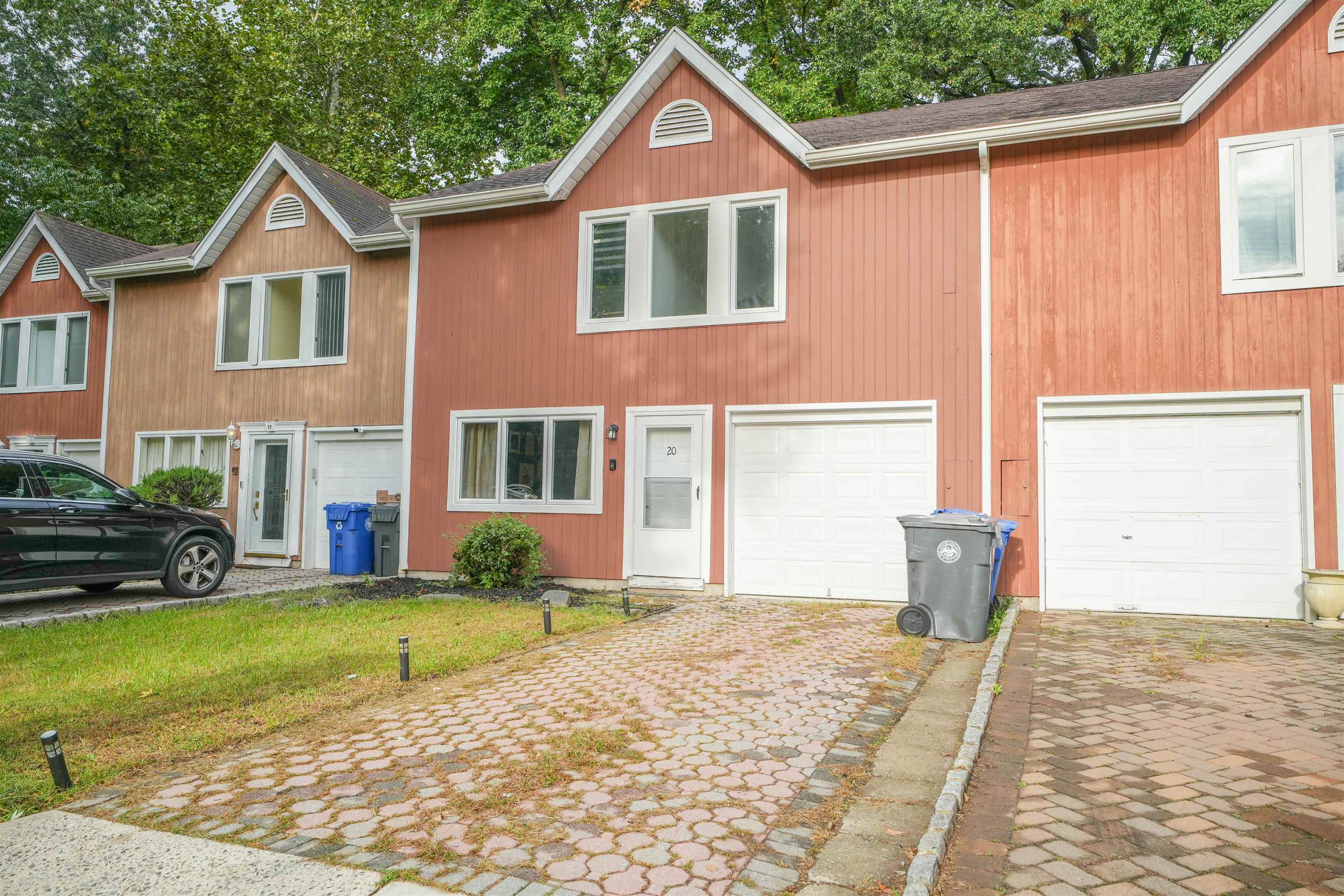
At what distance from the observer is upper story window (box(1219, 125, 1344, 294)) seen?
898 cm

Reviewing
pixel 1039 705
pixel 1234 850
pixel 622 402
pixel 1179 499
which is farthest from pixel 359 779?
pixel 1179 499

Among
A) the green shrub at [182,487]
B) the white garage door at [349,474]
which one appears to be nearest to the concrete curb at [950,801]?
the white garage door at [349,474]

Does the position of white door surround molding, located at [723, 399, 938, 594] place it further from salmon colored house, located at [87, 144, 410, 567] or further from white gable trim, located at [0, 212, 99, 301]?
white gable trim, located at [0, 212, 99, 301]

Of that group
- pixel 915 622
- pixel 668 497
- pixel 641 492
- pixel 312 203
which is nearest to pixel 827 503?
pixel 668 497

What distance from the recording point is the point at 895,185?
34.9ft

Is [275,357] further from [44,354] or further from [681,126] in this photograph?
[681,126]

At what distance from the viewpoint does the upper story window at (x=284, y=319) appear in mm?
15023

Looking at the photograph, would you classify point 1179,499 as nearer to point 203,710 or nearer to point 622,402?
point 622,402

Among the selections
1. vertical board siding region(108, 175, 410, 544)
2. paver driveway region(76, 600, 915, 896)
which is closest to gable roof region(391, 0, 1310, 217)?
vertical board siding region(108, 175, 410, 544)

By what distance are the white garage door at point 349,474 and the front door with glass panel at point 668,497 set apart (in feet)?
16.1

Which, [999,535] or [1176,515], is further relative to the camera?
[1176,515]

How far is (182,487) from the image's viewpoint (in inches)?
576

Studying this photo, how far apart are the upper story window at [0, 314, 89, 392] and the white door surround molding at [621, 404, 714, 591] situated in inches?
506

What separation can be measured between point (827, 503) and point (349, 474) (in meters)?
8.44
